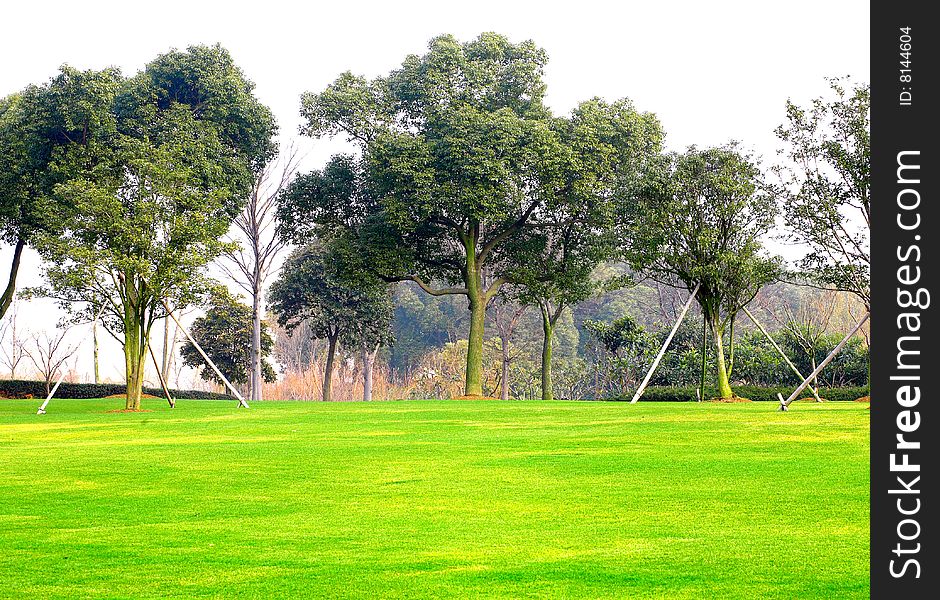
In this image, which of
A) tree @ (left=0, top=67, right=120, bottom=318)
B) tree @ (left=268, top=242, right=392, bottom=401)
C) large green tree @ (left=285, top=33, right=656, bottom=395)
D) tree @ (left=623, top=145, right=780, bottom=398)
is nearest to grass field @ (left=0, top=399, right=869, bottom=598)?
tree @ (left=623, top=145, right=780, bottom=398)

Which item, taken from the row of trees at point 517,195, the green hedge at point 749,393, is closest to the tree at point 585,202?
the row of trees at point 517,195

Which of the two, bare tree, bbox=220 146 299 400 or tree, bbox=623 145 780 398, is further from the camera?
bare tree, bbox=220 146 299 400

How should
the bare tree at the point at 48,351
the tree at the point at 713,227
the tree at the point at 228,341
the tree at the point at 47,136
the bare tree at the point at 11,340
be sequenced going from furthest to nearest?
the bare tree at the point at 11,340, the tree at the point at 228,341, the bare tree at the point at 48,351, the tree at the point at 47,136, the tree at the point at 713,227

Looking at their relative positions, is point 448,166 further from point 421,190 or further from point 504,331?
point 504,331

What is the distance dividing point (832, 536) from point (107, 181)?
2124 centimetres

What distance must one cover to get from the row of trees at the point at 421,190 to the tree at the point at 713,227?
53 mm

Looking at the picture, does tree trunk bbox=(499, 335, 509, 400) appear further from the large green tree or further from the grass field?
the grass field

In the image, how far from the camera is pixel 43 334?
3734 cm

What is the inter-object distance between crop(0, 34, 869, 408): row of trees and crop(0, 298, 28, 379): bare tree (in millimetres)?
6943

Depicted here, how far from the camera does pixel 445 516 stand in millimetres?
6160

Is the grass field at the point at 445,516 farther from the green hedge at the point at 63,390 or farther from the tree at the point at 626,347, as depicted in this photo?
the green hedge at the point at 63,390

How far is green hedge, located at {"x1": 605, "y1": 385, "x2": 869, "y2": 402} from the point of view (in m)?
25.9

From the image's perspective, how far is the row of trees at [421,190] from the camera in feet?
72.2

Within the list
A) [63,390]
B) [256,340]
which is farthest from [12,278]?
[256,340]
